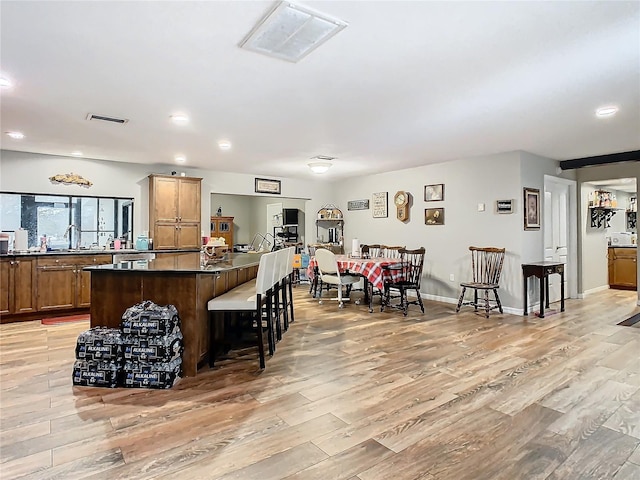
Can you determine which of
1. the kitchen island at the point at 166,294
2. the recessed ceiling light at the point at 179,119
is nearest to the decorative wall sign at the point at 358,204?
the recessed ceiling light at the point at 179,119

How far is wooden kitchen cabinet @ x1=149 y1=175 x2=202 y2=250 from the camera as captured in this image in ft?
20.3

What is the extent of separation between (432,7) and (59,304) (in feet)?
18.8

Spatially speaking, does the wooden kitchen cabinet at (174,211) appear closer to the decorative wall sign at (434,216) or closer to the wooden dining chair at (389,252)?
the wooden dining chair at (389,252)

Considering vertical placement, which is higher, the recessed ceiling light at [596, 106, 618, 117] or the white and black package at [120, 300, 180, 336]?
the recessed ceiling light at [596, 106, 618, 117]

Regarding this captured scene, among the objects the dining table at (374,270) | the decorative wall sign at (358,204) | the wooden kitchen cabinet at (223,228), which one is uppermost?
the decorative wall sign at (358,204)

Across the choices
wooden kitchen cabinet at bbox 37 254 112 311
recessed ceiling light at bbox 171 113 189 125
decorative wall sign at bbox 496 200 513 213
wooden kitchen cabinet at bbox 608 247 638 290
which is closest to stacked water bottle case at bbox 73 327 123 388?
recessed ceiling light at bbox 171 113 189 125

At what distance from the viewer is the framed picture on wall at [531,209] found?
5.54m

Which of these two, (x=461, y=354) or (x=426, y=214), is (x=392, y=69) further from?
(x=426, y=214)

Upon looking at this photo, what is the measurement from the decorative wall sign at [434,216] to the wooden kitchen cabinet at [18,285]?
5.96 meters

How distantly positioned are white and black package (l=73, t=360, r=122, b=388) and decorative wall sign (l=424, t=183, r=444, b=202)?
17.5 feet

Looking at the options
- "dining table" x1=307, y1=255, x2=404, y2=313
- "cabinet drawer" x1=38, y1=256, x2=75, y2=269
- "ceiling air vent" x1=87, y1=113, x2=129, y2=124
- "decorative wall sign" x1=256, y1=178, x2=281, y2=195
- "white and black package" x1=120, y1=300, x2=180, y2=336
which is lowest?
"white and black package" x1=120, y1=300, x2=180, y2=336

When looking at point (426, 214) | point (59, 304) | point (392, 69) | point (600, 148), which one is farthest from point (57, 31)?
point (600, 148)

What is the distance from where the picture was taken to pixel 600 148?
534cm

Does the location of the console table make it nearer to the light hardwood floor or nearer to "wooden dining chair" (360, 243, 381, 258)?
the light hardwood floor
